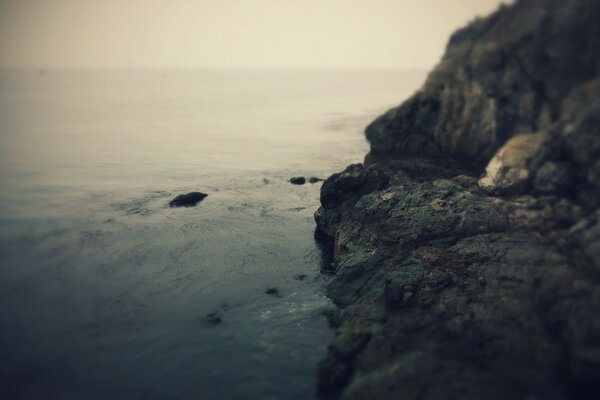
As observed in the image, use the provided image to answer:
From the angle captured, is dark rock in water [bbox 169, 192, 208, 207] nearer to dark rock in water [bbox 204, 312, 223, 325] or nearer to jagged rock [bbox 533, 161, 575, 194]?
dark rock in water [bbox 204, 312, 223, 325]

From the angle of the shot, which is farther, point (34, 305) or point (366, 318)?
point (34, 305)

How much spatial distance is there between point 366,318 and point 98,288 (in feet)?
67.4

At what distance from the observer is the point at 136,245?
36.3 metres

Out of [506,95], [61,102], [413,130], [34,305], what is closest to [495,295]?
[506,95]

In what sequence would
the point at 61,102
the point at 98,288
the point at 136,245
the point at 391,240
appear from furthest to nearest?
the point at 61,102, the point at 136,245, the point at 98,288, the point at 391,240

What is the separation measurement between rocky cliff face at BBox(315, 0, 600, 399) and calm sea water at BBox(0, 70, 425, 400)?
12.8ft

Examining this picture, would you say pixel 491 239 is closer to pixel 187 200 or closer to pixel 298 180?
pixel 298 180

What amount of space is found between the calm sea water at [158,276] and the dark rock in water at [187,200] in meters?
1.46

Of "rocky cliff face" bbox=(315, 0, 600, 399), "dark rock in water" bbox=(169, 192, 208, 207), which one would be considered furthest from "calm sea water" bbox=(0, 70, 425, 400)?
"rocky cliff face" bbox=(315, 0, 600, 399)

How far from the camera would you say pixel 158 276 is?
31156 millimetres

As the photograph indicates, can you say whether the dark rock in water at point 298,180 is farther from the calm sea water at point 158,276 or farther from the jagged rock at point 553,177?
the jagged rock at point 553,177

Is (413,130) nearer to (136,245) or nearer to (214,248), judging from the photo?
(214,248)

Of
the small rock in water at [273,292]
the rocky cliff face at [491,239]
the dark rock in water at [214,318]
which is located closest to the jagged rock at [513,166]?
the rocky cliff face at [491,239]

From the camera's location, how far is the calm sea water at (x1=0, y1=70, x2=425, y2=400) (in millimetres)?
21297
